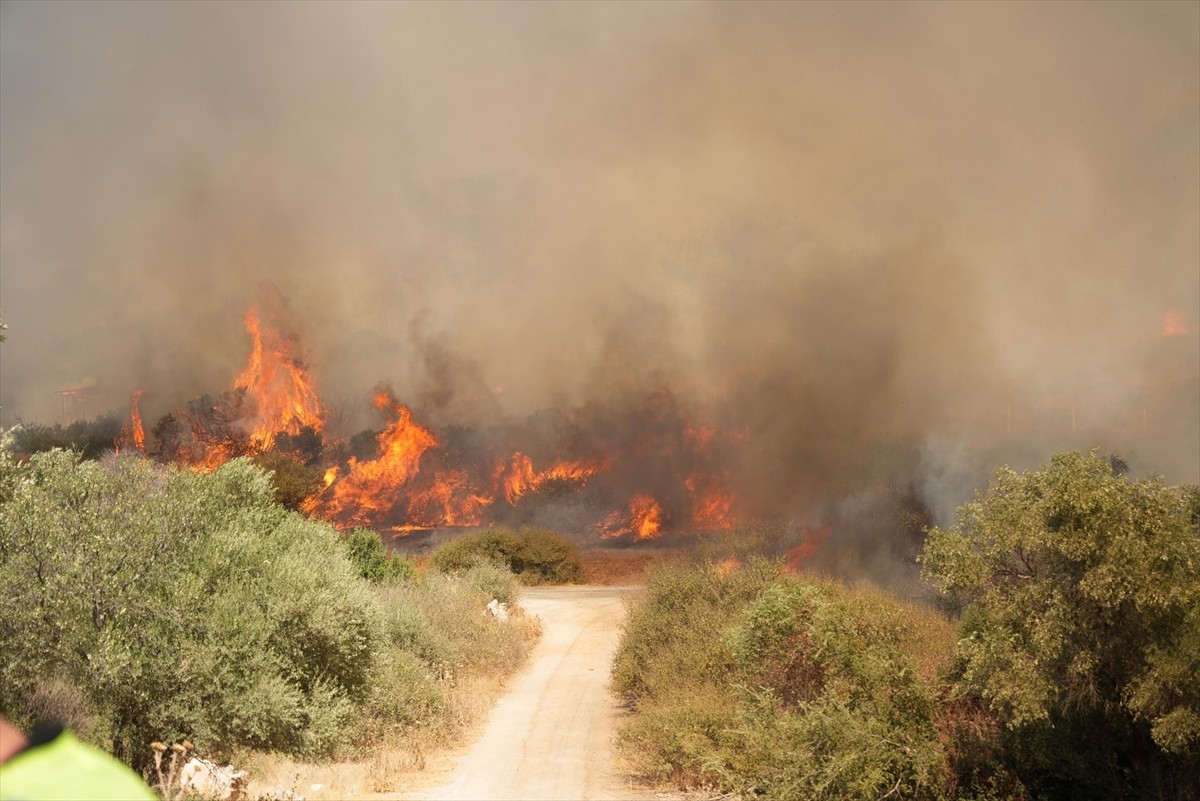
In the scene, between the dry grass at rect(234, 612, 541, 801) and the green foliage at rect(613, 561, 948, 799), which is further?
the dry grass at rect(234, 612, 541, 801)

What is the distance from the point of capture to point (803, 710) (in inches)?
558

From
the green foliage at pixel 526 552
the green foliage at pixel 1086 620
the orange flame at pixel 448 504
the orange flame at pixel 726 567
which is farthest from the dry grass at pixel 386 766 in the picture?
the orange flame at pixel 448 504

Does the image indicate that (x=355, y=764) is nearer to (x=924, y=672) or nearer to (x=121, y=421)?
(x=924, y=672)

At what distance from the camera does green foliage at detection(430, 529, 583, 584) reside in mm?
47469

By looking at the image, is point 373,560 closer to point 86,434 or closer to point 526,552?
point 526,552

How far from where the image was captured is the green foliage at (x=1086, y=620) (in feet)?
37.2

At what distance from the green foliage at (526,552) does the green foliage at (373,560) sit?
11001mm

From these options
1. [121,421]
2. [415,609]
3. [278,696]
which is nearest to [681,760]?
[278,696]

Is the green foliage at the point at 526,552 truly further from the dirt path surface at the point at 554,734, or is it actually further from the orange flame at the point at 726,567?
the orange flame at the point at 726,567

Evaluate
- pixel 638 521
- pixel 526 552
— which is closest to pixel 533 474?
pixel 638 521

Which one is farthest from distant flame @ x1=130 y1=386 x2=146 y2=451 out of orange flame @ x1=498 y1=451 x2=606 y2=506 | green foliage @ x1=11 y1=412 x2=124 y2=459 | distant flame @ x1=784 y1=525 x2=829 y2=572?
distant flame @ x1=784 y1=525 x2=829 y2=572

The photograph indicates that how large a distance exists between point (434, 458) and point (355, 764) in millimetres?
49181

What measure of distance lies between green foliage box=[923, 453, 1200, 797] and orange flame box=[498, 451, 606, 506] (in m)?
48.9

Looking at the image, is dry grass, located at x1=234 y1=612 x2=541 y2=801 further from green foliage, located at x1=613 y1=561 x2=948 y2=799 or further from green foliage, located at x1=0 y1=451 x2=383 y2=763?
green foliage, located at x1=613 y1=561 x2=948 y2=799
